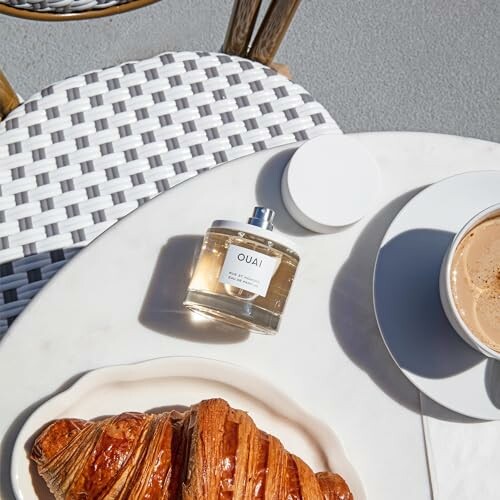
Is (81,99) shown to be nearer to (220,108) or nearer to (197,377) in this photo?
(220,108)

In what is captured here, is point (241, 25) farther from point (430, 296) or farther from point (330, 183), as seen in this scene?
point (430, 296)

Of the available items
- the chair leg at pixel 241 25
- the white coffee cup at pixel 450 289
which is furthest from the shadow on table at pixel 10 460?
the chair leg at pixel 241 25

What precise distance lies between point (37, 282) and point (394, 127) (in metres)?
0.93

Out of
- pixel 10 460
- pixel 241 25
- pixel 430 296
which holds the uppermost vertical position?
pixel 241 25

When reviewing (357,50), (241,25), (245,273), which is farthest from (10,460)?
(357,50)

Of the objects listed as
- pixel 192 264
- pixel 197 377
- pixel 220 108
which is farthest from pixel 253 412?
pixel 220 108

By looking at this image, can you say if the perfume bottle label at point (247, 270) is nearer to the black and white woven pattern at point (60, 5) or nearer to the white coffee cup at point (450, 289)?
the white coffee cup at point (450, 289)

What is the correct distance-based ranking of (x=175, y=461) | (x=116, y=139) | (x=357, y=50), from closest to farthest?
1. (x=175, y=461)
2. (x=116, y=139)
3. (x=357, y=50)

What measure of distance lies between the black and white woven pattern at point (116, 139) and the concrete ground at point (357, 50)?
577mm

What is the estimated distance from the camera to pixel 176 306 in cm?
72

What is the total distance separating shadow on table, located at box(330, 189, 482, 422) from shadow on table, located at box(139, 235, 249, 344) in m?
0.12

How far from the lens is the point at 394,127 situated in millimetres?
1503

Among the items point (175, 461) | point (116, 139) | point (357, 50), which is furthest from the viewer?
point (357, 50)

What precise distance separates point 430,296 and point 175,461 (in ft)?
1.04
